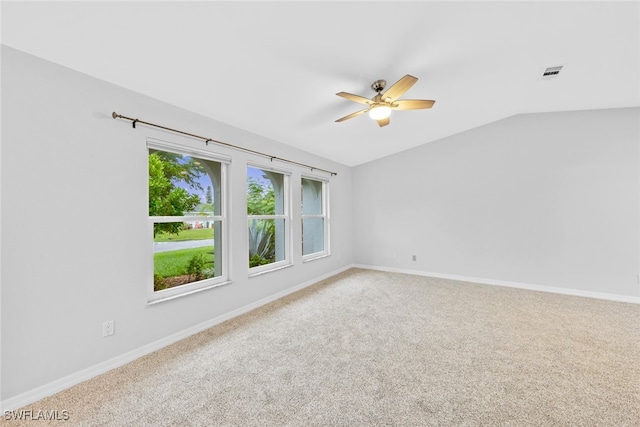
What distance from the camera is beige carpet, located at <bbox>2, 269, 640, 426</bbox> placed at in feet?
4.86

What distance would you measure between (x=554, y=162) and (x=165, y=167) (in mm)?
5420

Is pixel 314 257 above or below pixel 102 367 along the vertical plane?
above

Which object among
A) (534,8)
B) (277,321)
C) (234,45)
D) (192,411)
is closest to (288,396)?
(192,411)

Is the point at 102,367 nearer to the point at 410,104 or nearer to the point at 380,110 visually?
the point at 380,110

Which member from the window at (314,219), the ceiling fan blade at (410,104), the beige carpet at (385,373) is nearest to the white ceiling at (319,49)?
the ceiling fan blade at (410,104)

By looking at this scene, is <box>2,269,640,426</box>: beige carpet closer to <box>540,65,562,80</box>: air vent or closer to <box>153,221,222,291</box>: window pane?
<box>153,221,222,291</box>: window pane

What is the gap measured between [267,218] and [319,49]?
2268 millimetres

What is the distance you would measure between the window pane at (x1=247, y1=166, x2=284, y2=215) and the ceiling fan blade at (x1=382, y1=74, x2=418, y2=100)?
1982 millimetres

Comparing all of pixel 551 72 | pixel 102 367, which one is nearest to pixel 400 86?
pixel 551 72

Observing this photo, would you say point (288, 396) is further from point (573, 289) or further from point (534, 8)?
point (573, 289)

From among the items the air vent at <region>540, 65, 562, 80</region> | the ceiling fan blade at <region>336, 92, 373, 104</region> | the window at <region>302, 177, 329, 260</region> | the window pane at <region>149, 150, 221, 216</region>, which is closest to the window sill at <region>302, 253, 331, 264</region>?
the window at <region>302, 177, 329, 260</region>

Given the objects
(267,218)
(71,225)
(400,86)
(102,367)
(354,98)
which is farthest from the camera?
(267,218)

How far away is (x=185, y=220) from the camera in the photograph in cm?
255

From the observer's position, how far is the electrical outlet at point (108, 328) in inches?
75.8
